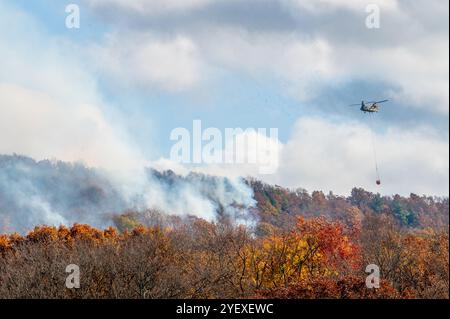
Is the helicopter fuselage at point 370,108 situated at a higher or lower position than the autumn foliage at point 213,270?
higher

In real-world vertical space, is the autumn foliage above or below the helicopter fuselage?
below

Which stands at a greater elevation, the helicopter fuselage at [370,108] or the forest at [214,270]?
the helicopter fuselage at [370,108]

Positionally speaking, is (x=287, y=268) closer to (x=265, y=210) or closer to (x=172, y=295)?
(x=172, y=295)

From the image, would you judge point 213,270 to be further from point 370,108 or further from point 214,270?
point 370,108

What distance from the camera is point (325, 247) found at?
85.4 meters

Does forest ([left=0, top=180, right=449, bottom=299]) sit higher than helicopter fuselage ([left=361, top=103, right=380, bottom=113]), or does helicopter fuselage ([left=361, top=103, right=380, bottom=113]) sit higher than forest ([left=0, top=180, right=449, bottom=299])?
helicopter fuselage ([left=361, top=103, right=380, bottom=113])

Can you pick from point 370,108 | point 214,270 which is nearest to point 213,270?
point 214,270

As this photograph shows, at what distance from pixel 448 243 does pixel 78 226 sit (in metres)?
46.5
